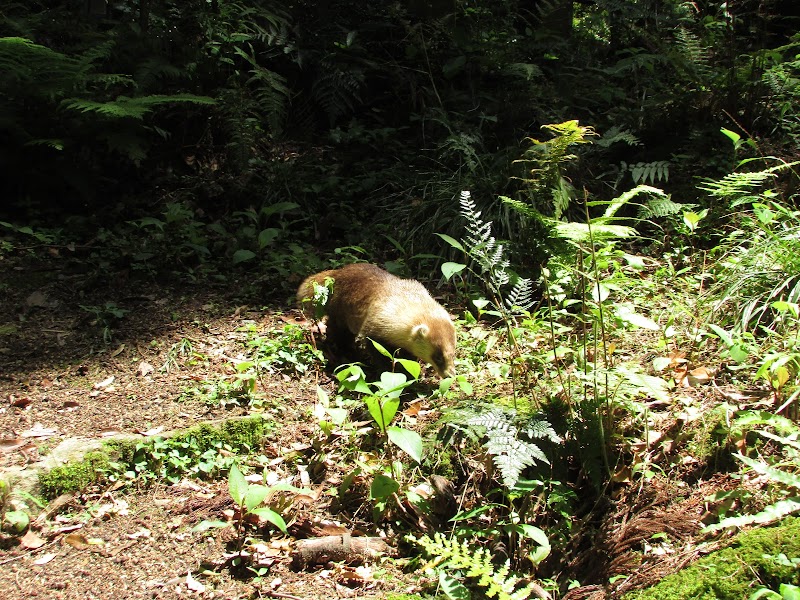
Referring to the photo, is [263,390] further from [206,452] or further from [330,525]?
[330,525]

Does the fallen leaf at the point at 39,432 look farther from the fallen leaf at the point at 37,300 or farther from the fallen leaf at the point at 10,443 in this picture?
the fallen leaf at the point at 37,300

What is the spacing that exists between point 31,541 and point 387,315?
8.73 feet

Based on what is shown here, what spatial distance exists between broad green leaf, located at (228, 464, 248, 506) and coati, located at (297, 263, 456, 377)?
1.75 metres

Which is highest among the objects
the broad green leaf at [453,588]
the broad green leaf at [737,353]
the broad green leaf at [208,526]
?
the broad green leaf at [737,353]

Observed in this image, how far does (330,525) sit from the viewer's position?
355cm

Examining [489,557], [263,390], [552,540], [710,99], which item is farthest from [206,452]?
[710,99]

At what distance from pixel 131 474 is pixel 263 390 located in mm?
1105

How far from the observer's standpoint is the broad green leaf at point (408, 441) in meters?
3.46

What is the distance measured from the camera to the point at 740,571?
2.76 m

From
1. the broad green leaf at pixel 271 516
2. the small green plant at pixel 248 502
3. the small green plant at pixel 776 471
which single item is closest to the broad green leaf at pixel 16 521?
the small green plant at pixel 248 502

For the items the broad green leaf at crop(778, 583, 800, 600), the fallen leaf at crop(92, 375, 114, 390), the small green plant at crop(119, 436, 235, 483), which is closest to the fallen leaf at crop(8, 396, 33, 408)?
the fallen leaf at crop(92, 375, 114, 390)

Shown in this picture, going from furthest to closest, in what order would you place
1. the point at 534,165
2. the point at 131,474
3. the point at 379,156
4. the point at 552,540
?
the point at 379,156, the point at 534,165, the point at 131,474, the point at 552,540

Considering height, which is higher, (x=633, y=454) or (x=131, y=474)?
(x=633, y=454)

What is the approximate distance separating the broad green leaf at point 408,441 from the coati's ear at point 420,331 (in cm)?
120
